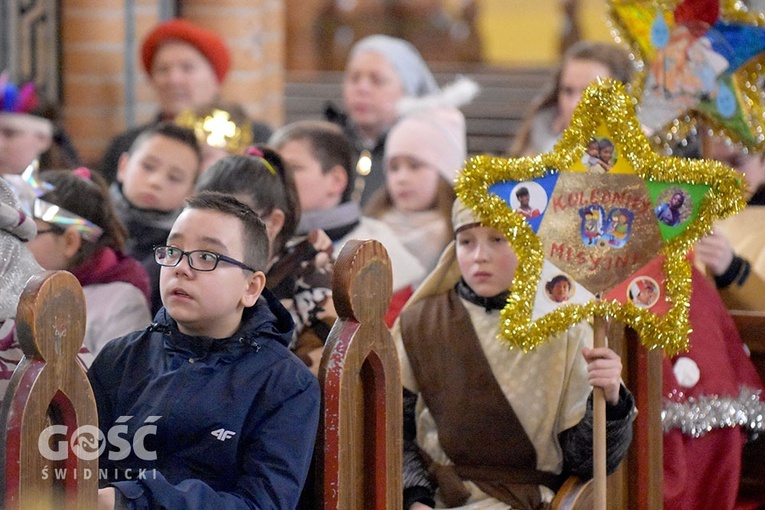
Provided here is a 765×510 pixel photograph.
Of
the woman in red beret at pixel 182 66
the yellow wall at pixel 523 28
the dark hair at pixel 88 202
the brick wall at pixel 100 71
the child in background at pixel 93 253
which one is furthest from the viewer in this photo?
the yellow wall at pixel 523 28

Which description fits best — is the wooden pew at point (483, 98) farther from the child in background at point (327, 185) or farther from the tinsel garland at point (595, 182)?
the tinsel garland at point (595, 182)

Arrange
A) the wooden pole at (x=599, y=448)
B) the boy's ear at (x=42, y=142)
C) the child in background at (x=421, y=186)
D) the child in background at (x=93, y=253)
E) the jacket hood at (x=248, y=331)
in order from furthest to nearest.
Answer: the boy's ear at (x=42, y=142), the child in background at (x=421, y=186), the child in background at (x=93, y=253), the wooden pole at (x=599, y=448), the jacket hood at (x=248, y=331)

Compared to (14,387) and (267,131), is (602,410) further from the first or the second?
(267,131)

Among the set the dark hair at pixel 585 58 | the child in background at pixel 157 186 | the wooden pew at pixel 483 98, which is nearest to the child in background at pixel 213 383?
the child in background at pixel 157 186

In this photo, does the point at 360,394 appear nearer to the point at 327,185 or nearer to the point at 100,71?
the point at 327,185

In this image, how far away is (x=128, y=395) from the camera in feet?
7.34

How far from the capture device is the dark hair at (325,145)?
12.1 ft

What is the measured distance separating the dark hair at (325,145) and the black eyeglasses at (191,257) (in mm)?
1476

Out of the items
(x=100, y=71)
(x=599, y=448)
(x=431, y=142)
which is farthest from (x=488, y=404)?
(x=100, y=71)

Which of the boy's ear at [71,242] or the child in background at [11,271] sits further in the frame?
the boy's ear at [71,242]

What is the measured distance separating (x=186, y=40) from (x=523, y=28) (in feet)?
24.1

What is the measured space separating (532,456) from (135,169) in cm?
164

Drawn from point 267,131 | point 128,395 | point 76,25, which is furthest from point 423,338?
point 76,25

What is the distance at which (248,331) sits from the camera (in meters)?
2.25
